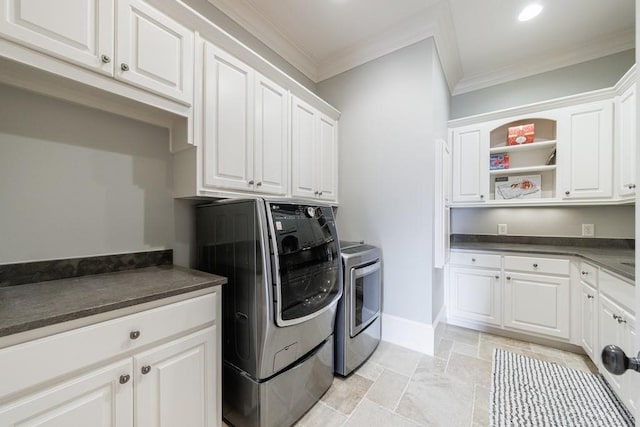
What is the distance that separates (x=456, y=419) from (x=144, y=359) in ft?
5.67

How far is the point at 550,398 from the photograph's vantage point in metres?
1.65

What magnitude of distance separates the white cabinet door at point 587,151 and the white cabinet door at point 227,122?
119 inches

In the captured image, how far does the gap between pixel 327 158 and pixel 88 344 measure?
221cm

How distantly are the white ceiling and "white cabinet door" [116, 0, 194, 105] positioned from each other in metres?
0.78

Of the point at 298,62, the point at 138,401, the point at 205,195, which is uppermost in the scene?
the point at 298,62

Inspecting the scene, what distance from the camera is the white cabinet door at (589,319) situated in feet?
6.19

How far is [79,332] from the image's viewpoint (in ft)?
2.78

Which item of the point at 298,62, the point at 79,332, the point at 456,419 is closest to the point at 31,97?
the point at 79,332

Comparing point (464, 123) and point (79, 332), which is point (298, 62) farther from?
point (79, 332)

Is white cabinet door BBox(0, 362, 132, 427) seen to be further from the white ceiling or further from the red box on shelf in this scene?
the red box on shelf

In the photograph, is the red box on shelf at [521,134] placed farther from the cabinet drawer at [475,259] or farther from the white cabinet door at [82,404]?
the white cabinet door at [82,404]

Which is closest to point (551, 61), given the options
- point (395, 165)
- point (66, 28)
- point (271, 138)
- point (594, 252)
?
point (594, 252)

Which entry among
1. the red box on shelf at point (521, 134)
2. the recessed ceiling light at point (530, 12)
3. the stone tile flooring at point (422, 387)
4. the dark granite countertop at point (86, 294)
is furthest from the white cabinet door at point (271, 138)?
the red box on shelf at point (521, 134)

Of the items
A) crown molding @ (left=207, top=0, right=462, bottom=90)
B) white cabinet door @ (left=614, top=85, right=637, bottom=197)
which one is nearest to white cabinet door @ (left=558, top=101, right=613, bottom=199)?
white cabinet door @ (left=614, top=85, right=637, bottom=197)
